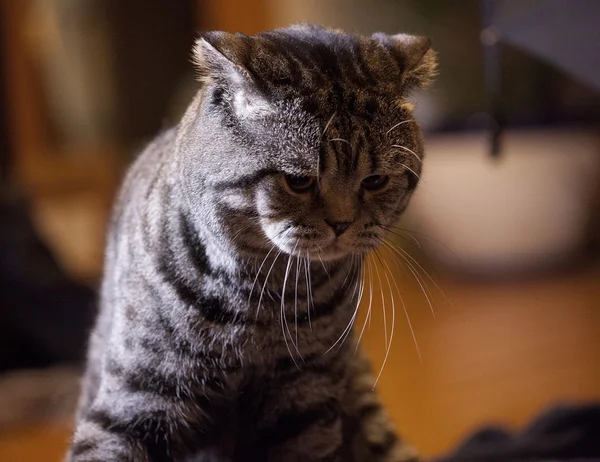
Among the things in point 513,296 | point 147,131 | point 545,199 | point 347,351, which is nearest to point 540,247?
point 545,199

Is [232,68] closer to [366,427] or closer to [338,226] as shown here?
[338,226]

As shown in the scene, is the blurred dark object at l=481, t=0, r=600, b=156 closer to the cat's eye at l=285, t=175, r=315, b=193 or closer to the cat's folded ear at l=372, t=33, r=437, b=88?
the cat's folded ear at l=372, t=33, r=437, b=88

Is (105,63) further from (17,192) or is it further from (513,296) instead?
(513,296)

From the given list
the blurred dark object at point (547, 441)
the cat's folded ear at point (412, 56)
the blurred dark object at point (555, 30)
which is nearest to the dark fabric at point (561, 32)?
the blurred dark object at point (555, 30)

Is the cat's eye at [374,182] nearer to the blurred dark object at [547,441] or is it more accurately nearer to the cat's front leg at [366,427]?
the cat's front leg at [366,427]

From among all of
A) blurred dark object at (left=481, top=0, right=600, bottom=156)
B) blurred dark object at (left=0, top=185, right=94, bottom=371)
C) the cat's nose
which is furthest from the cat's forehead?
blurred dark object at (left=0, top=185, right=94, bottom=371)

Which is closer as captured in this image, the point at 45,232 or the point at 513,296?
the point at 45,232

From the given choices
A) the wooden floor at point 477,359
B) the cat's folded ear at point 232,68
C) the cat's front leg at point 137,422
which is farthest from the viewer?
the wooden floor at point 477,359

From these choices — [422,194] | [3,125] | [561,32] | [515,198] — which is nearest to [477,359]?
[422,194]

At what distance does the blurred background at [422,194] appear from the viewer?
2096 mm

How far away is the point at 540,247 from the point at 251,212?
221 centimetres

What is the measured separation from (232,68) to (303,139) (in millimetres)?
113

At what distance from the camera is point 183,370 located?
96 centimetres

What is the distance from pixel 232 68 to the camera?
855 millimetres
